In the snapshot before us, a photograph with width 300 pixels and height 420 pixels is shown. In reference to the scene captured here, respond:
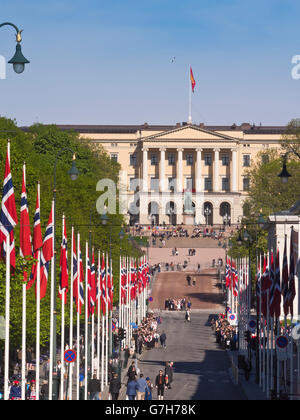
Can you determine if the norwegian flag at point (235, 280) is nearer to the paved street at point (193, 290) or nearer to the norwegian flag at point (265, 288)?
the paved street at point (193, 290)

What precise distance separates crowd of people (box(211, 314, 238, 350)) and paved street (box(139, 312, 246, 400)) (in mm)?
575

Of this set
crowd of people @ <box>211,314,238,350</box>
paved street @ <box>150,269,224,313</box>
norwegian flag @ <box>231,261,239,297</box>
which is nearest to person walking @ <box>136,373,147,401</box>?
crowd of people @ <box>211,314,238,350</box>

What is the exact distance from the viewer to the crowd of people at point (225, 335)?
73000 mm

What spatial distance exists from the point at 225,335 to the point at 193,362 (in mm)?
10298

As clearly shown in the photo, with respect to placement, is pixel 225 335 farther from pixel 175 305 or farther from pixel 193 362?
→ pixel 175 305

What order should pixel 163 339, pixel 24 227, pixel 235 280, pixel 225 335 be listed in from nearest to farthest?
pixel 24 227 < pixel 163 339 < pixel 225 335 < pixel 235 280

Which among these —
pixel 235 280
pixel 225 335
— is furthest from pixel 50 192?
pixel 235 280

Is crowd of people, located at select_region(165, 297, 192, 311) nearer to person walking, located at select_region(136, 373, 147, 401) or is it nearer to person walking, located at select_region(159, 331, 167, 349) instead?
person walking, located at select_region(159, 331, 167, 349)

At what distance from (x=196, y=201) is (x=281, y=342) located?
160 metres

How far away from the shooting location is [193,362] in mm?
65250

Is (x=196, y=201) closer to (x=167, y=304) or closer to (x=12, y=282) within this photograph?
(x=167, y=304)

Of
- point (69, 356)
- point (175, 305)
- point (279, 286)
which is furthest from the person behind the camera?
point (175, 305)

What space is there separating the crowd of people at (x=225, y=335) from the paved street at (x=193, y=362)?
58cm

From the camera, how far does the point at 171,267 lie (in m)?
131
